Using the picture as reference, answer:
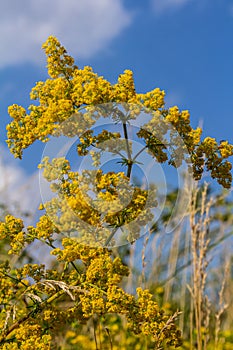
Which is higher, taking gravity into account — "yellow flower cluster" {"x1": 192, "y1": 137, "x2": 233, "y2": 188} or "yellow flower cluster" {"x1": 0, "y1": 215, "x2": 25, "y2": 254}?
"yellow flower cluster" {"x1": 192, "y1": 137, "x2": 233, "y2": 188}

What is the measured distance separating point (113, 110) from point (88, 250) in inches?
28.7

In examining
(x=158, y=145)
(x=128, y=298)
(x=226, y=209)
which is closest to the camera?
(x=128, y=298)

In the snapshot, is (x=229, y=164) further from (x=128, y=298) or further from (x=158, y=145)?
(x=128, y=298)

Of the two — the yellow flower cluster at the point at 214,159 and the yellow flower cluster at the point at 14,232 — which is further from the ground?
the yellow flower cluster at the point at 214,159

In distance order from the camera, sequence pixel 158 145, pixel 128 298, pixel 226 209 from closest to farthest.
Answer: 1. pixel 128 298
2. pixel 158 145
3. pixel 226 209

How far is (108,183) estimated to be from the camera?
105 inches

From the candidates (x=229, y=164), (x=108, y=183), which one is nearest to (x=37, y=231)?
(x=108, y=183)

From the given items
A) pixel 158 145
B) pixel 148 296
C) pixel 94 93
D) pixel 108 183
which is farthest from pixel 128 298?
pixel 94 93

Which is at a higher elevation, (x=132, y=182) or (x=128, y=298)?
(x=132, y=182)

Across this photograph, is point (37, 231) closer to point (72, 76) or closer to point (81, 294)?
point (81, 294)

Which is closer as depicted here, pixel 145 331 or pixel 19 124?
pixel 145 331

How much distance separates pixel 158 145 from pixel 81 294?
2.87 ft

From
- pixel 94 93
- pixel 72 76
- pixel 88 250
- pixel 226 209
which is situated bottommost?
pixel 88 250

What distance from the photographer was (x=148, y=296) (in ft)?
8.80
